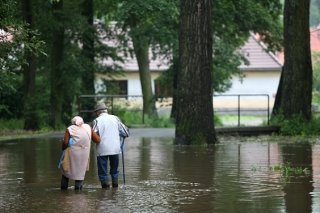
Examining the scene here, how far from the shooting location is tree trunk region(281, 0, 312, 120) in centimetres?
2978

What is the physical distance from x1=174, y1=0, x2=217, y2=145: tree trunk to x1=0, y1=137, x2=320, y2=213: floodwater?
1277mm

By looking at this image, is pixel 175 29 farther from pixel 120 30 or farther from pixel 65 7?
pixel 65 7

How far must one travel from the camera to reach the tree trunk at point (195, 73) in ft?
82.2

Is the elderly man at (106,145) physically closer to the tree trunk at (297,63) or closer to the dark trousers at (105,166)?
the dark trousers at (105,166)

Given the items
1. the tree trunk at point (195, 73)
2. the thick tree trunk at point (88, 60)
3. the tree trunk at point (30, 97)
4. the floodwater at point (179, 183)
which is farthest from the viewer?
the thick tree trunk at point (88, 60)

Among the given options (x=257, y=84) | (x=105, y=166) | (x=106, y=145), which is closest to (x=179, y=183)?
(x=105, y=166)

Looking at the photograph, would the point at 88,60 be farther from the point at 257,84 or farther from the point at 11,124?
the point at 257,84

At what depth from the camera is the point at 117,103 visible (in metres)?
41.2

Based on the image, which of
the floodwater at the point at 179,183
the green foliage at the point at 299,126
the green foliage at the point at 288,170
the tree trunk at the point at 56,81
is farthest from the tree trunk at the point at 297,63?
the green foliage at the point at 288,170

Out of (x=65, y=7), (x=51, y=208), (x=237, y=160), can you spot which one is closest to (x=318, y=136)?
(x=237, y=160)

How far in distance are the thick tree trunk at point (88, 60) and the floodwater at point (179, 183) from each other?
15.2 m

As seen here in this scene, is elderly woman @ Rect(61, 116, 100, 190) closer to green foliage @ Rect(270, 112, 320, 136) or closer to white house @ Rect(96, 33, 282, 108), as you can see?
green foliage @ Rect(270, 112, 320, 136)

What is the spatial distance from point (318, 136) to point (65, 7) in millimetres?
12432

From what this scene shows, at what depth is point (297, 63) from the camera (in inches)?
1180
